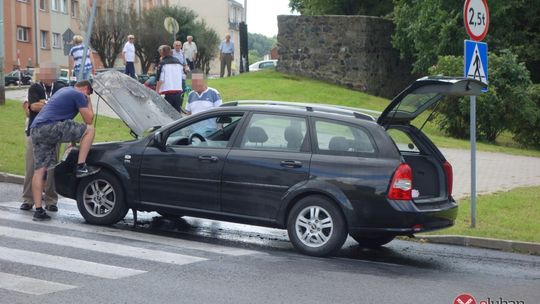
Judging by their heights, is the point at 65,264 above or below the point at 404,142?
below

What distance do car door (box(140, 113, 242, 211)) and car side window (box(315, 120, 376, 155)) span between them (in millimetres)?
1040

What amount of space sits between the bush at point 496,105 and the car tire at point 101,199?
14766 millimetres

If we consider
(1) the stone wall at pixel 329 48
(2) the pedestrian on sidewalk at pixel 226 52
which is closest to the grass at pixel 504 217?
(1) the stone wall at pixel 329 48

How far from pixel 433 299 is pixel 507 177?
970cm

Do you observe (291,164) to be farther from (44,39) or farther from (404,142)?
(44,39)

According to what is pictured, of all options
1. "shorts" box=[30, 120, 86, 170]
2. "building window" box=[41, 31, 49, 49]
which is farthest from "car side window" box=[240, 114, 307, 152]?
"building window" box=[41, 31, 49, 49]

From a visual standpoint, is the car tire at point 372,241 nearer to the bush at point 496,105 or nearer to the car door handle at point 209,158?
the car door handle at point 209,158

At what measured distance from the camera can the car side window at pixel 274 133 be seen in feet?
29.4

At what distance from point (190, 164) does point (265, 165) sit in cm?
93

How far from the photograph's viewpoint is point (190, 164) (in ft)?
30.5

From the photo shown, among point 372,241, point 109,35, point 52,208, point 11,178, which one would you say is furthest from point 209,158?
point 109,35

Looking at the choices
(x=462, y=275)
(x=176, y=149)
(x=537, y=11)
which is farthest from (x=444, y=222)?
(x=537, y=11)

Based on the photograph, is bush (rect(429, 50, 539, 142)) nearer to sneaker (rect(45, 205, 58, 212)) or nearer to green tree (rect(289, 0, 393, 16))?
green tree (rect(289, 0, 393, 16))

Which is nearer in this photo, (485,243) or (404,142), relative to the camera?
(404,142)
